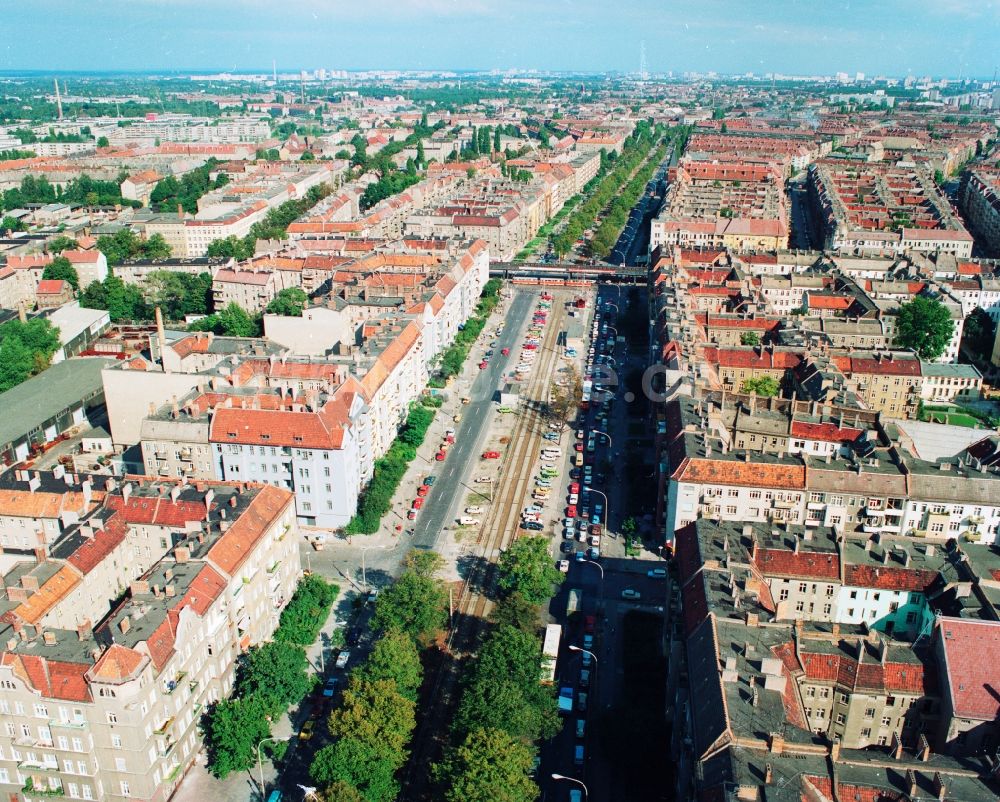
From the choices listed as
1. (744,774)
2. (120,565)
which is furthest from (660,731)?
(120,565)

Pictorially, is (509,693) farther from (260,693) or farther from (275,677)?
(260,693)

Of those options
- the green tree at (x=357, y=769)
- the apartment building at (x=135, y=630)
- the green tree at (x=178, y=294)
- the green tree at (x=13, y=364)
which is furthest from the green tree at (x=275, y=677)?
the green tree at (x=178, y=294)

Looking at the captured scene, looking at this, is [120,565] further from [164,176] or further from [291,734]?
[164,176]

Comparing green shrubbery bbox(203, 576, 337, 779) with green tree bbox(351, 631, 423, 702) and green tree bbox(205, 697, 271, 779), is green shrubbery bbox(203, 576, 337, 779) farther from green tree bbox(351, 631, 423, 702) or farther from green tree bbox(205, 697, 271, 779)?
green tree bbox(351, 631, 423, 702)

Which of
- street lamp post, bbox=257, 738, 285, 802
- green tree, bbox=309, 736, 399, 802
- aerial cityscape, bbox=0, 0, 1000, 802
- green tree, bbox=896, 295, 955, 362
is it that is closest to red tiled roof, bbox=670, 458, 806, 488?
aerial cityscape, bbox=0, 0, 1000, 802

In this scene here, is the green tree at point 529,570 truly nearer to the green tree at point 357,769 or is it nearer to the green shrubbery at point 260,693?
the green shrubbery at point 260,693

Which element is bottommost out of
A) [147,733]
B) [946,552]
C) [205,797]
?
[205,797]

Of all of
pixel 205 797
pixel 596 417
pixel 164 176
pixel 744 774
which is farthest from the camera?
pixel 164 176
